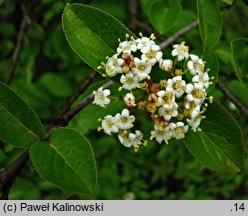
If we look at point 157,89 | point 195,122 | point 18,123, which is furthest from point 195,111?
point 18,123

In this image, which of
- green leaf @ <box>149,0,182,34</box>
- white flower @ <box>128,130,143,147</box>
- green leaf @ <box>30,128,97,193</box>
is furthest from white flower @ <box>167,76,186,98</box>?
green leaf @ <box>149,0,182,34</box>

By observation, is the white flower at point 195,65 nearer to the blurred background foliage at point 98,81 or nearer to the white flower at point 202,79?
the white flower at point 202,79

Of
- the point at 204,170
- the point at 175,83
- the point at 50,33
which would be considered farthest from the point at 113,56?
the point at 204,170

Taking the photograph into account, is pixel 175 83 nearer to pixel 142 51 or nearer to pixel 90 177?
pixel 142 51

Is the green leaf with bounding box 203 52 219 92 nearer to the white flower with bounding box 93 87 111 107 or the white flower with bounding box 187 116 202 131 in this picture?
the white flower with bounding box 187 116 202 131

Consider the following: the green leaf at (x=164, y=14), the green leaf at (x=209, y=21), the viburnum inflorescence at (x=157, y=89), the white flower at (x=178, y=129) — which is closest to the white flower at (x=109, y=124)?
the viburnum inflorescence at (x=157, y=89)
